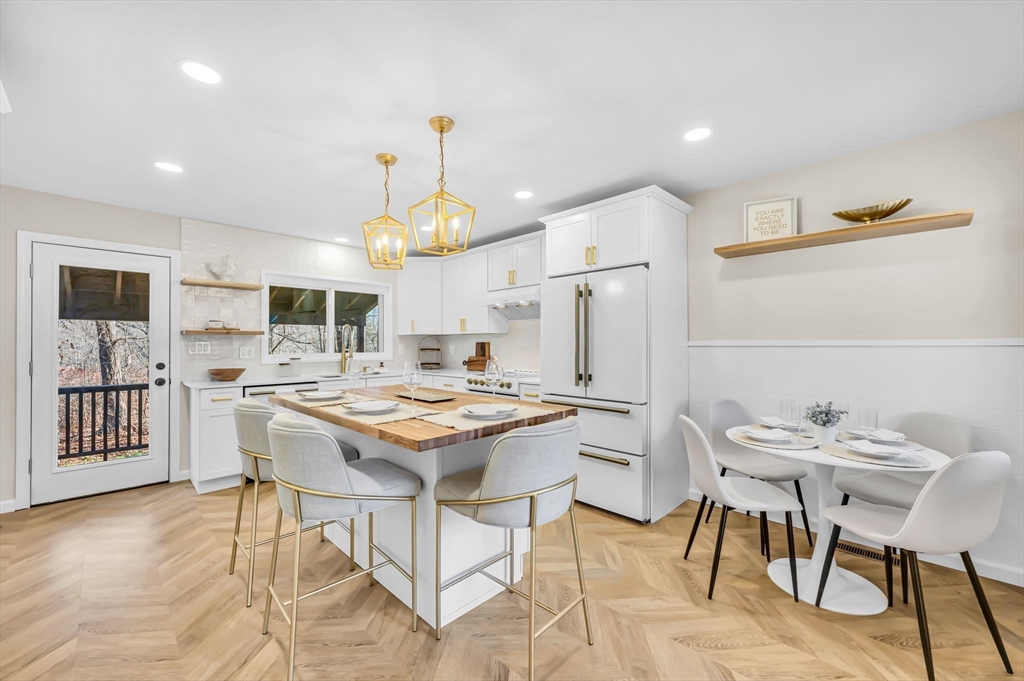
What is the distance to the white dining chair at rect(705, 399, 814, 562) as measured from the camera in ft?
8.57

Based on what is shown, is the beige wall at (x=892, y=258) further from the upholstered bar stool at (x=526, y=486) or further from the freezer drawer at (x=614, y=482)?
the upholstered bar stool at (x=526, y=486)

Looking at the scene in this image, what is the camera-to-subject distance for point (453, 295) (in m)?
5.20

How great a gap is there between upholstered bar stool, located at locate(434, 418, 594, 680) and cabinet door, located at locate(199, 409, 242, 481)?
295 centimetres

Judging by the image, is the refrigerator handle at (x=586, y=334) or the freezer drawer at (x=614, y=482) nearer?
the freezer drawer at (x=614, y=482)

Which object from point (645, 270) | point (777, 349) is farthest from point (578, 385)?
point (777, 349)

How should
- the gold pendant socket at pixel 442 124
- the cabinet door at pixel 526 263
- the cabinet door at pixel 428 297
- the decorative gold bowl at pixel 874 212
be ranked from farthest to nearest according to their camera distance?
the cabinet door at pixel 428 297 < the cabinet door at pixel 526 263 < the decorative gold bowl at pixel 874 212 < the gold pendant socket at pixel 442 124

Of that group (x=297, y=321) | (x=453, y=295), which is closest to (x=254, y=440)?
(x=297, y=321)

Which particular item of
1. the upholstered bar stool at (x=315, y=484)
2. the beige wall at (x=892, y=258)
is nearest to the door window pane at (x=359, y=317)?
the upholstered bar stool at (x=315, y=484)

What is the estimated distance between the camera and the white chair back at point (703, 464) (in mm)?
2230

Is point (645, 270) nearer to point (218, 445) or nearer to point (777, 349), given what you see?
point (777, 349)

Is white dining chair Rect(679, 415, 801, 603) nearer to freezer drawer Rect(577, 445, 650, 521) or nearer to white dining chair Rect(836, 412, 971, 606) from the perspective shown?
white dining chair Rect(836, 412, 971, 606)

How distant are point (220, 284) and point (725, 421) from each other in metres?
4.48

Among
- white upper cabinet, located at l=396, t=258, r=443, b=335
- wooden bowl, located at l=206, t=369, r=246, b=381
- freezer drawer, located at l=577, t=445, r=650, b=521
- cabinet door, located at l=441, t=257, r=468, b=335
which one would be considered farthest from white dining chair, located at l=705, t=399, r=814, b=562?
wooden bowl, located at l=206, t=369, r=246, b=381

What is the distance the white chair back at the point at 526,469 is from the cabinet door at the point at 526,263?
2657mm
